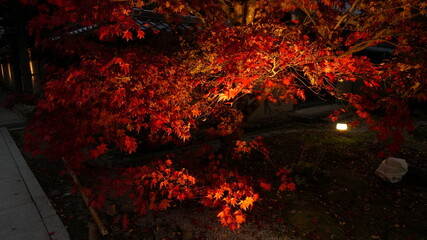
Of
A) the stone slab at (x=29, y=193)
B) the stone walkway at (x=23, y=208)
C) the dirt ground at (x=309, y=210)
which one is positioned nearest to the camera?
the stone walkway at (x=23, y=208)

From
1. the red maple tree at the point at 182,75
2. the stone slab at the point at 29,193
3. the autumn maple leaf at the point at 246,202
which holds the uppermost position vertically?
the red maple tree at the point at 182,75

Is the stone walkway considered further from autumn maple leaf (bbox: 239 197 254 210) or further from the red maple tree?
autumn maple leaf (bbox: 239 197 254 210)

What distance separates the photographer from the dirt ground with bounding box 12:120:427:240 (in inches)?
215

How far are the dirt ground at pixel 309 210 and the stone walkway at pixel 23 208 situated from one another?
28cm

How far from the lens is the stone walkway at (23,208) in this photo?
510 centimetres

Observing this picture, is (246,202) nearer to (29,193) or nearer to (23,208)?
(23,208)

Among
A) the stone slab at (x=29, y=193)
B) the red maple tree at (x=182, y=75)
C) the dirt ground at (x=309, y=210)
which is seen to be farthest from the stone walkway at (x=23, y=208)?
the red maple tree at (x=182, y=75)

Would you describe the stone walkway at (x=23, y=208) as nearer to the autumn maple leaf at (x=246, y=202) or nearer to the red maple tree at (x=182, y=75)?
the red maple tree at (x=182, y=75)

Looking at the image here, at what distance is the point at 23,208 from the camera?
19.4ft

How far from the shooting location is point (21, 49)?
1600 cm

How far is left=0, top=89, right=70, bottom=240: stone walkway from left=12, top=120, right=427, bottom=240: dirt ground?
28 centimetres

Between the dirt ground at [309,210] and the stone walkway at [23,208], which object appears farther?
the dirt ground at [309,210]

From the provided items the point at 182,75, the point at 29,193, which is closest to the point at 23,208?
the point at 29,193

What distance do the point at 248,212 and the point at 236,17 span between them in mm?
5170
